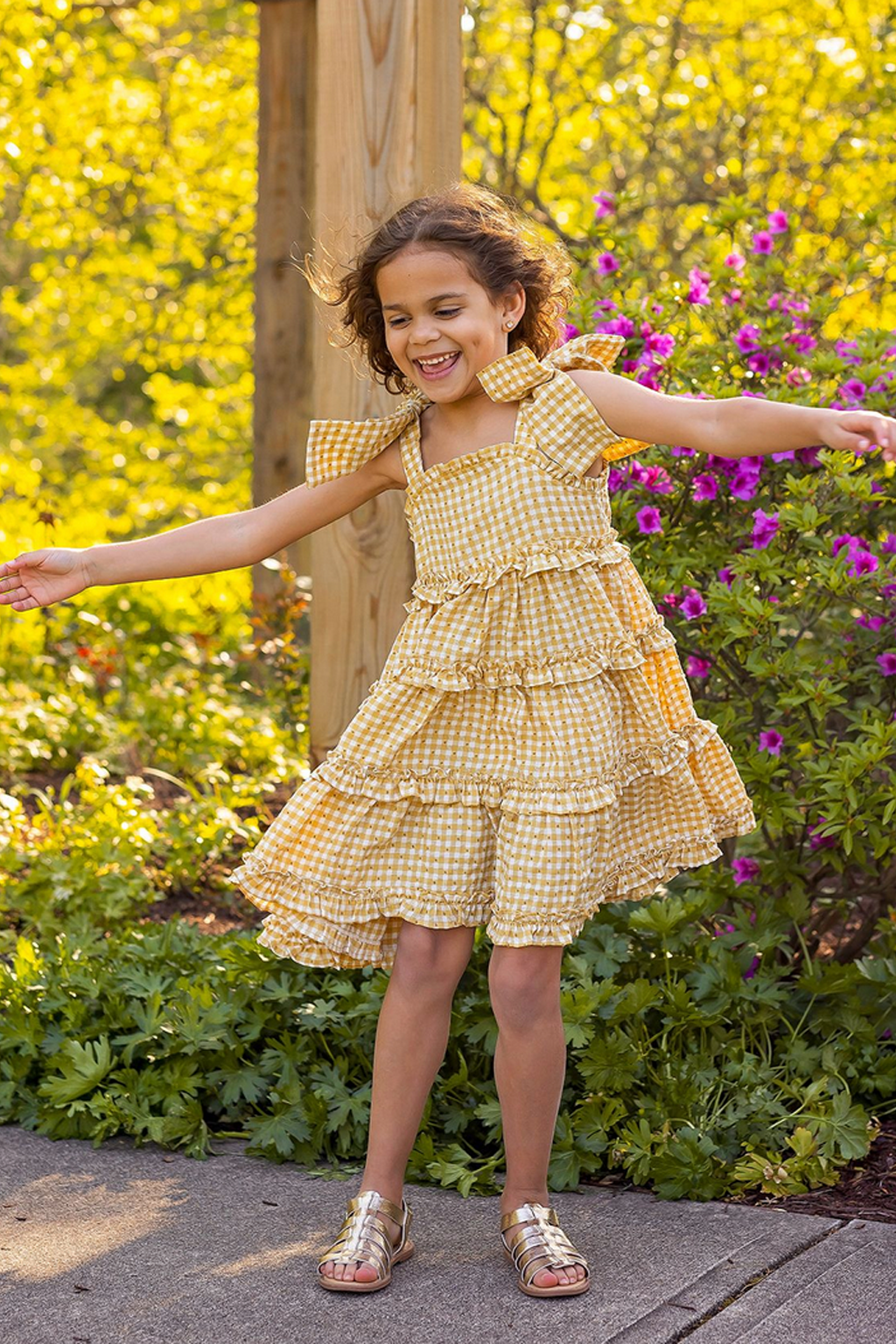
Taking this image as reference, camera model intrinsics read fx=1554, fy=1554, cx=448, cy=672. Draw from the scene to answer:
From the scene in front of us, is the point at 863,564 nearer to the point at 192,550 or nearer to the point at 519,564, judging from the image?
the point at 519,564

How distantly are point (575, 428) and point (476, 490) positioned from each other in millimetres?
187

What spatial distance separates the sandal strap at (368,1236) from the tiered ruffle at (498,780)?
1.27 ft

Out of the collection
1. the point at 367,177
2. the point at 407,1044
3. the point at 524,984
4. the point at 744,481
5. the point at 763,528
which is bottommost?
the point at 407,1044

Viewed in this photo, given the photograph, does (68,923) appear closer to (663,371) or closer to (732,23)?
(663,371)

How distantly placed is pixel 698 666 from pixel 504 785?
3.43 feet

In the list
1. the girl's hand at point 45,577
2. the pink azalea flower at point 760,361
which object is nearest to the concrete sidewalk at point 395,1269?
the girl's hand at point 45,577

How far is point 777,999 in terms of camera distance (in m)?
3.01

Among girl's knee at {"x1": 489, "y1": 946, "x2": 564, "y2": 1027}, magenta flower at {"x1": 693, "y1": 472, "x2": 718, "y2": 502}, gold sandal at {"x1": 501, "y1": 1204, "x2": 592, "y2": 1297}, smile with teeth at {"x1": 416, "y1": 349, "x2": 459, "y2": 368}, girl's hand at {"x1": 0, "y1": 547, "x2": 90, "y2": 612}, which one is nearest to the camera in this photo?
gold sandal at {"x1": 501, "y1": 1204, "x2": 592, "y2": 1297}

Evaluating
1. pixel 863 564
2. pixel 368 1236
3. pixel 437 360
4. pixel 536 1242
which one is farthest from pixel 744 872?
pixel 437 360

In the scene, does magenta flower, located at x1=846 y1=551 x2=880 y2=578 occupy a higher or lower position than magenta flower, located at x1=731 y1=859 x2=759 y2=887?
higher

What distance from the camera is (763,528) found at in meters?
3.18

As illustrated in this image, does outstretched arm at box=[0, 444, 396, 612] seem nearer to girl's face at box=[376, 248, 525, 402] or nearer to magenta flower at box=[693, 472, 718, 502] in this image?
girl's face at box=[376, 248, 525, 402]

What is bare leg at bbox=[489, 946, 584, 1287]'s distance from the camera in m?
2.39

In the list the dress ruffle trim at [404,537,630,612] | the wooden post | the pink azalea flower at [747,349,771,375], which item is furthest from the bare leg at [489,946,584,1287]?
the pink azalea flower at [747,349,771,375]
